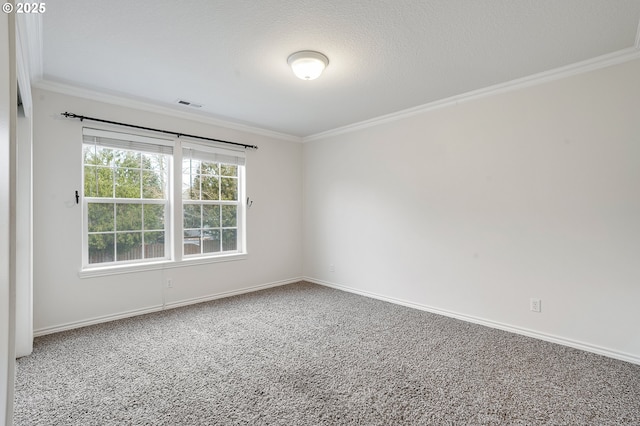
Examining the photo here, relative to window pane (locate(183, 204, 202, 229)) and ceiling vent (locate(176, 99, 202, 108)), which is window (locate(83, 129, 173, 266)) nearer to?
window pane (locate(183, 204, 202, 229))

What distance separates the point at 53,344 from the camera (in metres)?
2.95

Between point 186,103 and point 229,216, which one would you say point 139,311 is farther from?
point 186,103

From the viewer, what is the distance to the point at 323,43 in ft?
8.23

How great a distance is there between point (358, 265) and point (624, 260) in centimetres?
289

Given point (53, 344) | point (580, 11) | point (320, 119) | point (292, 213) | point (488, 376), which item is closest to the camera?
point (580, 11)

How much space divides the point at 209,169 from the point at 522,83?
12.9 feet

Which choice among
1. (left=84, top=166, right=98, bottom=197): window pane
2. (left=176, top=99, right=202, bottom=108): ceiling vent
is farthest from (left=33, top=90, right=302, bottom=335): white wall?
(left=176, top=99, right=202, bottom=108): ceiling vent

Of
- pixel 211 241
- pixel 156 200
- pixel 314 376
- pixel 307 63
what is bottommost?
pixel 314 376

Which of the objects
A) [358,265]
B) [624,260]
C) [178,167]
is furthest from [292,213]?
[624,260]

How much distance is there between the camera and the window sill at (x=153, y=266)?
3477mm

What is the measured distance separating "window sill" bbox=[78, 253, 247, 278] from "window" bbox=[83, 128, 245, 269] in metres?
0.08

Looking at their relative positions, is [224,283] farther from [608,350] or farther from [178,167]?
[608,350]

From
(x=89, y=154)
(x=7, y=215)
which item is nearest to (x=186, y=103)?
(x=89, y=154)

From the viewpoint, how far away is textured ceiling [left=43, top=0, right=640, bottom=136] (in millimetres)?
2104
